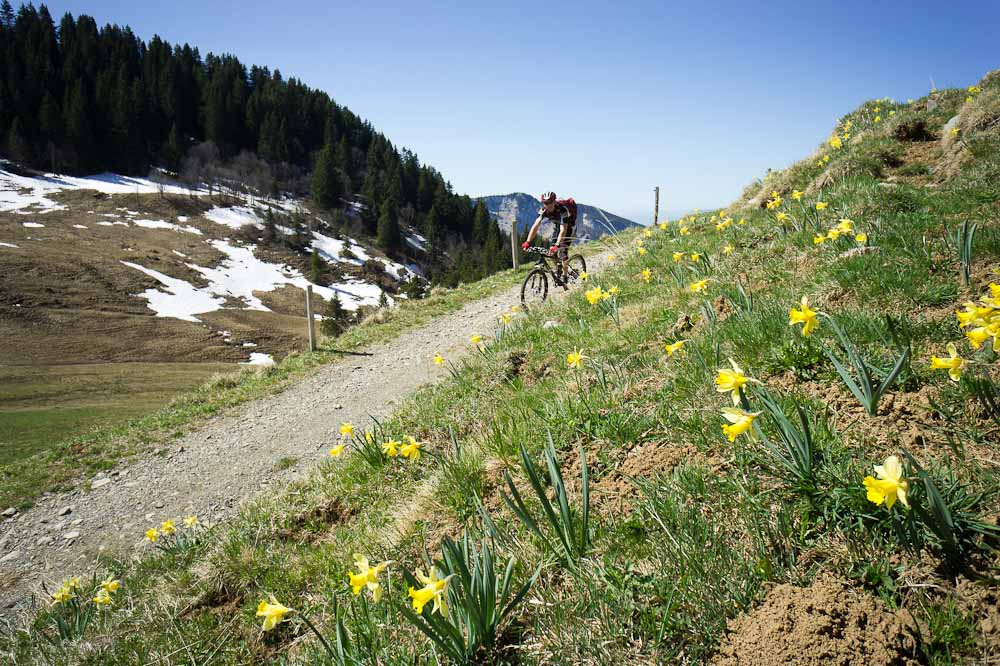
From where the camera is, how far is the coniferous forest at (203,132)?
272 feet

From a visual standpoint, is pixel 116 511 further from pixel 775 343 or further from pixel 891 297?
pixel 891 297

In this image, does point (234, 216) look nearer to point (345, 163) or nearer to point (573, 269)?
point (345, 163)

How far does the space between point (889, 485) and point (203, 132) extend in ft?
449

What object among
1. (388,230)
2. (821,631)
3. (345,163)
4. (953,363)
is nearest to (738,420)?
(821,631)

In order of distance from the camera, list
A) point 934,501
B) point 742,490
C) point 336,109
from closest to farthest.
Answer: point 934,501 < point 742,490 < point 336,109

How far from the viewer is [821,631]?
4.31 ft

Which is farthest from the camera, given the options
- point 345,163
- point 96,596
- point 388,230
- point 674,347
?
point 345,163

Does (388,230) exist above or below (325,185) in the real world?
below

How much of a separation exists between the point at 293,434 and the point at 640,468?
25.7ft

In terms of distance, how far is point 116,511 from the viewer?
729cm

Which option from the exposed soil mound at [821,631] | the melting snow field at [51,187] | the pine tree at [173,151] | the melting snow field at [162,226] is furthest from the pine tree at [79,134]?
the exposed soil mound at [821,631]

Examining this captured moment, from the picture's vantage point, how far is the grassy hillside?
4.66ft

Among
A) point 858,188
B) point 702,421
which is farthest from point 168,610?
point 858,188

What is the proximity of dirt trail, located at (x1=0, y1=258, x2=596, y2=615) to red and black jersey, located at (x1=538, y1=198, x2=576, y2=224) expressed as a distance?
9.48 ft
